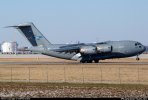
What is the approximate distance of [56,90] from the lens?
3297 cm

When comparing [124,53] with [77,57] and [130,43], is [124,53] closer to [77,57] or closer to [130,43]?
[130,43]

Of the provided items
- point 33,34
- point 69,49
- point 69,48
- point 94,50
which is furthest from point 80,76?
point 33,34

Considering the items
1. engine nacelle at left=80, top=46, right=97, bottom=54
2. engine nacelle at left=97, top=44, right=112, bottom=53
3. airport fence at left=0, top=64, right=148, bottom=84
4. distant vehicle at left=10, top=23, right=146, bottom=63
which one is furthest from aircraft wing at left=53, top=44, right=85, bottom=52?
airport fence at left=0, top=64, right=148, bottom=84

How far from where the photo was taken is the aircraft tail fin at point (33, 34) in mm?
85562

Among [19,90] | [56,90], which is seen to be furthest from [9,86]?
[56,90]

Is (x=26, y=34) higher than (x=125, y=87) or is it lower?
higher

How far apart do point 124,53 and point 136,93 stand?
49095mm

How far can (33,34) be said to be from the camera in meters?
87.4

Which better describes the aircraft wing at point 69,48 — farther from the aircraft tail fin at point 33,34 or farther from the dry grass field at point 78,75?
the dry grass field at point 78,75

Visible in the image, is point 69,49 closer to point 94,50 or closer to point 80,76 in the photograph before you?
point 94,50

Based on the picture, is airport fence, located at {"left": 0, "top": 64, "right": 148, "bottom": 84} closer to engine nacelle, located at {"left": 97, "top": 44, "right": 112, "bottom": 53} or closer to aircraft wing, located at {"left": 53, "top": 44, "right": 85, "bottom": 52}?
engine nacelle, located at {"left": 97, "top": 44, "right": 112, "bottom": 53}

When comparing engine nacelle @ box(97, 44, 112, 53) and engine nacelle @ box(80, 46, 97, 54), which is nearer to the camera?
engine nacelle @ box(97, 44, 112, 53)

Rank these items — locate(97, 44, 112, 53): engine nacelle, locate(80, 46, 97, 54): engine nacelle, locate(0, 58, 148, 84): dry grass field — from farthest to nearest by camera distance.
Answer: locate(80, 46, 97, 54): engine nacelle
locate(97, 44, 112, 53): engine nacelle
locate(0, 58, 148, 84): dry grass field

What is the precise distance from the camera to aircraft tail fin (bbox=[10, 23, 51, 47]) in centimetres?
8556
